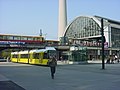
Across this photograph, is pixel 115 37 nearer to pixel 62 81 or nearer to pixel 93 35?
pixel 93 35

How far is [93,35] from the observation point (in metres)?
105

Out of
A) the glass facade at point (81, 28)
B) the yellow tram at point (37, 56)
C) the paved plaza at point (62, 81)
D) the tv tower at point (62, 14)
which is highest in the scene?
the tv tower at point (62, 14)

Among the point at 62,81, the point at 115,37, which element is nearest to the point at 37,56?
the point at 62,81

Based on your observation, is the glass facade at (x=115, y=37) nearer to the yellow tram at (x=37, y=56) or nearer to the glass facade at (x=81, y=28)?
the glass facade at (x=81, y=28)

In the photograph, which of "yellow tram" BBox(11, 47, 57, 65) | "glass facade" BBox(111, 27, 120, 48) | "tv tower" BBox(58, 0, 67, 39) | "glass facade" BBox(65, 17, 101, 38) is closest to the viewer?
"yellow tram" BBox(11, 47, 57, 65)

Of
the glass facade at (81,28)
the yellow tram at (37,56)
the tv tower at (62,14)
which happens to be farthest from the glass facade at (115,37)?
the yellow tram at (37,56)

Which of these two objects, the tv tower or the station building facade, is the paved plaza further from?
the tv tower

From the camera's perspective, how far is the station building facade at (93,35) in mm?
93750

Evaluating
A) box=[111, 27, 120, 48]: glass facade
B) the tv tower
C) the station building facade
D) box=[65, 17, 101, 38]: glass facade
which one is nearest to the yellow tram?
the station building facade

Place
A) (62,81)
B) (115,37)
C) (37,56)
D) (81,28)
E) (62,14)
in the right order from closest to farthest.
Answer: (62,81) < (37,56) < (115,37) < (81,28) < (62,14)

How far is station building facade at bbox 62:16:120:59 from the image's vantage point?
93.8m

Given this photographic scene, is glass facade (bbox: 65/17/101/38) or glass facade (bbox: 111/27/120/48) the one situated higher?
glass facade (bbox: 65/17/101/38)

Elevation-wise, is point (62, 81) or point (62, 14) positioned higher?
point (62, 14)

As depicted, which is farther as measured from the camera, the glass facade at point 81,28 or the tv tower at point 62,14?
the tv tower at point 62,14
